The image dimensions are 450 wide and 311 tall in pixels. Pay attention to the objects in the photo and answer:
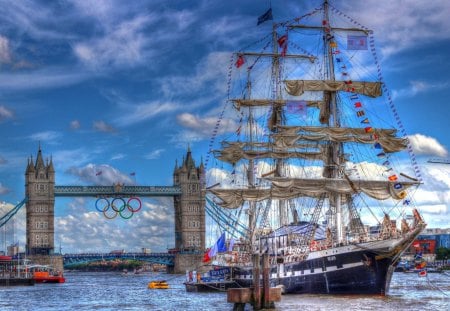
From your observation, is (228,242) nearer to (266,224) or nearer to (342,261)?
(266,224)

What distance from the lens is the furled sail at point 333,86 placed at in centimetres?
6744

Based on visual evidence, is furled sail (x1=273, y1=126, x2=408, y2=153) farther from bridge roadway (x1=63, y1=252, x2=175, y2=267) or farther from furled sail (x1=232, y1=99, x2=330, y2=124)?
bridge roadway (x1=63, y1=252, x2=175, y2=267)

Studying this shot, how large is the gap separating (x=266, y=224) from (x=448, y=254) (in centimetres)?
8580

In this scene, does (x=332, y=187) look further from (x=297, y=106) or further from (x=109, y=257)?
(x=109, y=257)

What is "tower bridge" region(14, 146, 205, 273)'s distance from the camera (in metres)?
161

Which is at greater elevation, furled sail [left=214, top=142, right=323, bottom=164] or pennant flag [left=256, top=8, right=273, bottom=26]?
pennant flag [left=256, top=8, right=273, bottom=26]

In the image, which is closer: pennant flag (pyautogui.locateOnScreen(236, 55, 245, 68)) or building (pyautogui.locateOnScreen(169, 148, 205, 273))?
pennant flag (pyautogui.locateOnScreen(236, 55, 245, 68))

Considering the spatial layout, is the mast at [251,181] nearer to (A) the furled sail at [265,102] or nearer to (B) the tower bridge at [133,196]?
(A) the furled sail at [265,102]

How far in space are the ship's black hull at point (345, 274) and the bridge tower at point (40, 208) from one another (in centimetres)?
10988

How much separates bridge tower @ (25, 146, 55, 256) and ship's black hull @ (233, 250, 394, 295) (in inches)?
4326

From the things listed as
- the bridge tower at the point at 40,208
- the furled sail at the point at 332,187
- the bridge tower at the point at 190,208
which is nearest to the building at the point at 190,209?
the bridge tower at the point at 190,208

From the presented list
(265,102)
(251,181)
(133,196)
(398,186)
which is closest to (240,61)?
(265,102)

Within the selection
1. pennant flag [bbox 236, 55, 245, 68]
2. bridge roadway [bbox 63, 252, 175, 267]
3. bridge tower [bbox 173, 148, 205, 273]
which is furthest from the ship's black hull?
bridge tower [bbox 173, 148, 205, 273]

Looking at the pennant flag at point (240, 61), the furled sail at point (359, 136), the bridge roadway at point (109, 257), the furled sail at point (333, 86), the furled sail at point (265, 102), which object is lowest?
the bridge roadway at point (109, 257)
